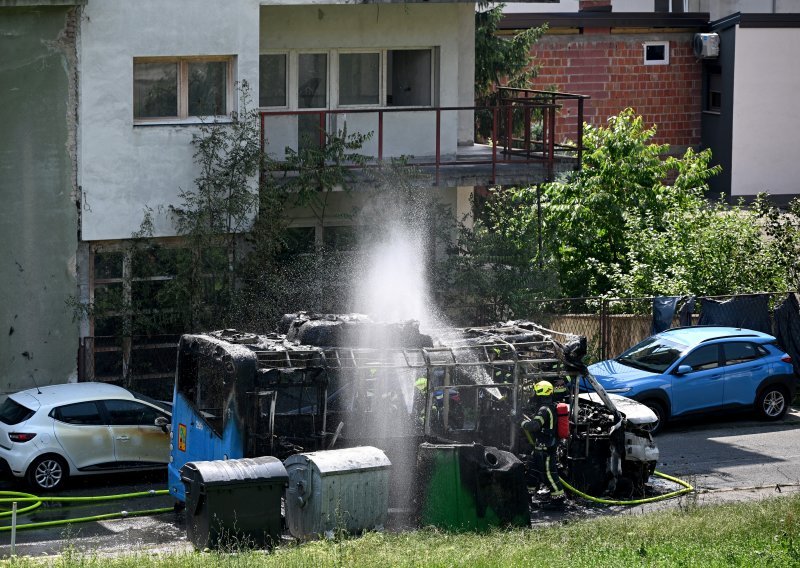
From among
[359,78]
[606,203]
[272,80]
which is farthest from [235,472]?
[606,203]

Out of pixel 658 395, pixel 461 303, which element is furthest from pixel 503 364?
pixel 461 303

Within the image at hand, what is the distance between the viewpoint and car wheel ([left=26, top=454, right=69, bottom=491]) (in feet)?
58.4

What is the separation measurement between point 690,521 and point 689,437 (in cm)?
608

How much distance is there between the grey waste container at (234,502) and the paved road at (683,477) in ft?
2.44

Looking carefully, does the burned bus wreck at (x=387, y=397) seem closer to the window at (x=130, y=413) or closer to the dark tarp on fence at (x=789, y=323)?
the window at (x=130, y=413)

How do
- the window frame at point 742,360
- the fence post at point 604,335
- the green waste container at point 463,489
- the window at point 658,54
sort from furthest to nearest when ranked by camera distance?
the window at point 658,54, the fence post at point 604,335, the window frame at point 742,360, the green waste container at point 463,489

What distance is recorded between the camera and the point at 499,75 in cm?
3034

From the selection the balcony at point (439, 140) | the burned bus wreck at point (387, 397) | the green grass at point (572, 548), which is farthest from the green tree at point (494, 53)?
the green grass at point (572, 548)

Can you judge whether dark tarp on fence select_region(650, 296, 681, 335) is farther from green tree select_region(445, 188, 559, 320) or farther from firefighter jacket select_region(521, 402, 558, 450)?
firefighter jacket select_region(521, 402, 558, 450)

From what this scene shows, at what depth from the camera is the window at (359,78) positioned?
2439cm

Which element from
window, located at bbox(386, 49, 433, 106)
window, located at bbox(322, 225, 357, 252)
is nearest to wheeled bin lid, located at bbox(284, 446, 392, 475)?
window, located at bbox(322, 225, 357, 252)

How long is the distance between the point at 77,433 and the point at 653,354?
881 cm

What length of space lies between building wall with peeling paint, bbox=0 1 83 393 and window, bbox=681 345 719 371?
30.3 feet

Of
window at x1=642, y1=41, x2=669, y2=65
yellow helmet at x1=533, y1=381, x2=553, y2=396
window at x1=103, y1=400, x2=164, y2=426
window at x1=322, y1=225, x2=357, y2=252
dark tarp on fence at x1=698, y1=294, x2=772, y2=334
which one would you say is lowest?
window at x1=103, y1=400, x2=164, y2=426
